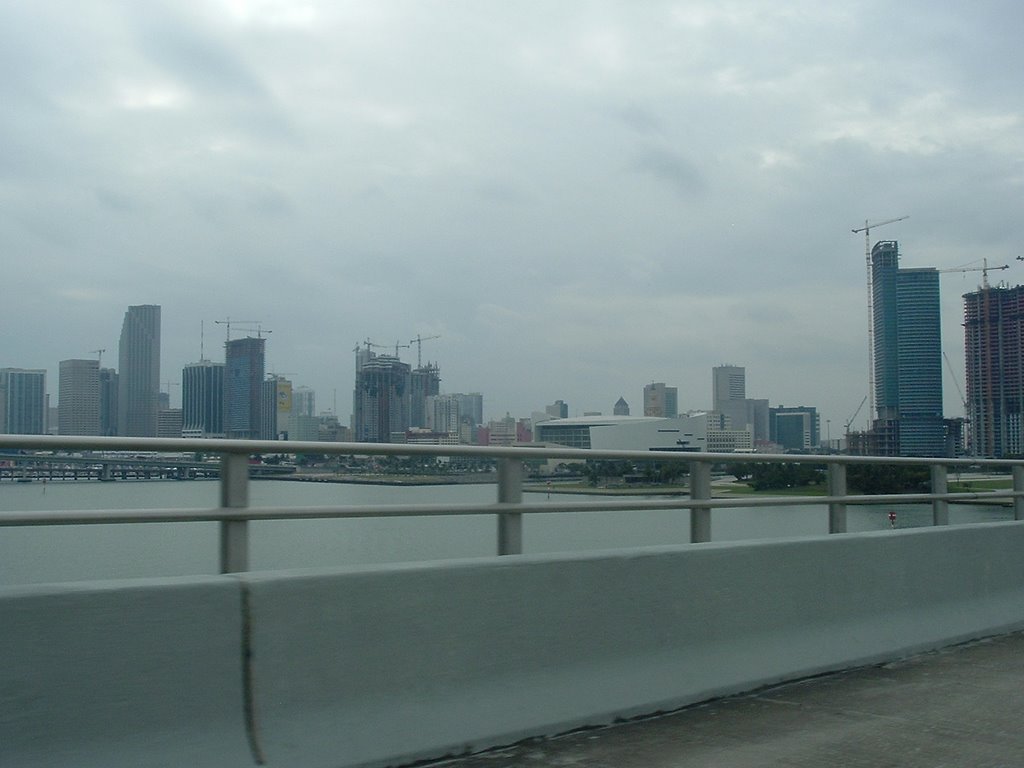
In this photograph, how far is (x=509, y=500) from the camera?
6223mm

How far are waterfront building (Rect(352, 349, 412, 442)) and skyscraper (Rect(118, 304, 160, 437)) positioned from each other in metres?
2.38

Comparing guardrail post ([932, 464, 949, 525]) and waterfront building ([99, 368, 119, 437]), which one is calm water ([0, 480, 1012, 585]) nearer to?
guardrail post ([932, 464, 949, 525])

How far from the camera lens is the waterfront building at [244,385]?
13.1m

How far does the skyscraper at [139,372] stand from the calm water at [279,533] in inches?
273

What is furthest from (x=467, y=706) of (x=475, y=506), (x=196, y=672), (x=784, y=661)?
(x=784, y=661)

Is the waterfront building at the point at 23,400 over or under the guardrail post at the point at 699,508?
over

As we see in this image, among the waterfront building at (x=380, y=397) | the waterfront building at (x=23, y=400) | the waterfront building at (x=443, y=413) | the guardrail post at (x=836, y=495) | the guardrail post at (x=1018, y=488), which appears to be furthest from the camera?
the waterfront building at (x=443, y=413)

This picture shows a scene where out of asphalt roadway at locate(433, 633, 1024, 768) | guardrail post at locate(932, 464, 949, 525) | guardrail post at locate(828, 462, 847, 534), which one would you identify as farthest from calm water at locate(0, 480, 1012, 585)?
guardrail post at locate(932, 464, 949, 525)

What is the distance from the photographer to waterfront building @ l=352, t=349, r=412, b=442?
13555 millimetres

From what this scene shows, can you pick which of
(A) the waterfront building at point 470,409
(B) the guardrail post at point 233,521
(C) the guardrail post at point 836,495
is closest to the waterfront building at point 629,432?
(A) the waterfront building at point 470,409

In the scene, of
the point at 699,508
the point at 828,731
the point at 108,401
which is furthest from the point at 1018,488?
the point at 108,401

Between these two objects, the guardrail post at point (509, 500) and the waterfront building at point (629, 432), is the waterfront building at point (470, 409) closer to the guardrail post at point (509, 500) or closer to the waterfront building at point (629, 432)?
the waterfront building at point (629, 432)

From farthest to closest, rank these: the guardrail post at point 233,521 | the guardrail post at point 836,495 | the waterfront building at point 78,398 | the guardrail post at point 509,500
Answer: the waterfront building at point 78,398 < the guardrail post at point 836,495 < the guardrail post at point 509,500 < the guardrail post at point 233,521

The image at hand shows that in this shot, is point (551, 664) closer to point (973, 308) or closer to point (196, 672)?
point (196, 672)
